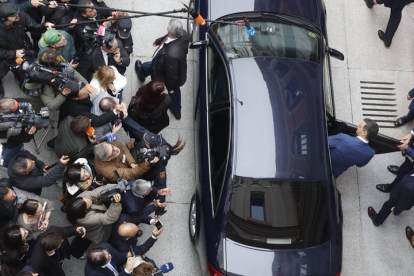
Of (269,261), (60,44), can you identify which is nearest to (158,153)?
(269,261)

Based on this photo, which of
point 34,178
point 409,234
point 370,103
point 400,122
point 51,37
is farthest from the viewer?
point 370,103

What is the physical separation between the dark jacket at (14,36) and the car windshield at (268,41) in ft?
8.17

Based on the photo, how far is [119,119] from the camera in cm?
584

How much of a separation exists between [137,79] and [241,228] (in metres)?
3.19

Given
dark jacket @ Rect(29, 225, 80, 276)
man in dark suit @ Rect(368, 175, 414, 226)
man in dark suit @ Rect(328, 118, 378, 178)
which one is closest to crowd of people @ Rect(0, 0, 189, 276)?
dark jacket @ Rect(29, 225, 80, 276)

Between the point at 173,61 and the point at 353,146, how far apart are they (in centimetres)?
264

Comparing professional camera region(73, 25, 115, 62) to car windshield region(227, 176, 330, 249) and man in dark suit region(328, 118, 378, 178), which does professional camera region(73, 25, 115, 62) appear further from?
man in dark suit region(328, 118, 378, 178)

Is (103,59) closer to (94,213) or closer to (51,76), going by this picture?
(51,76)

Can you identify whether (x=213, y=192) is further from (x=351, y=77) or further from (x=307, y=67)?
(x=351, y=77)

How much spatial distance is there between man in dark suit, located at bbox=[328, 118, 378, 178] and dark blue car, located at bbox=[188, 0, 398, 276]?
0.25 meters

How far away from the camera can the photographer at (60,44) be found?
5.75 metres

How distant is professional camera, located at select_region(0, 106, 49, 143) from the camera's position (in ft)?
17.2

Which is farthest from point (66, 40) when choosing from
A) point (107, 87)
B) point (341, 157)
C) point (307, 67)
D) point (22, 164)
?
point (341, 157)

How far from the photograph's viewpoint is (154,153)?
5488 millimetres
